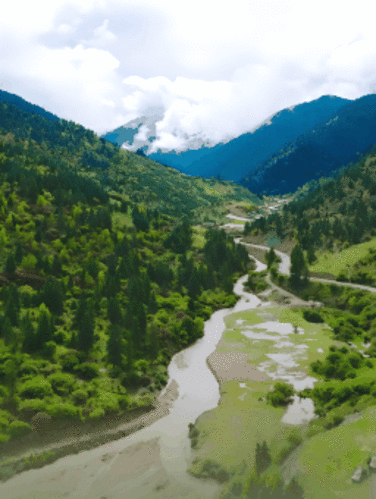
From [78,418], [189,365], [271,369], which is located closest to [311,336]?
[271,369]

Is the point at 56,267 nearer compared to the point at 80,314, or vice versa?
the point at 80,314

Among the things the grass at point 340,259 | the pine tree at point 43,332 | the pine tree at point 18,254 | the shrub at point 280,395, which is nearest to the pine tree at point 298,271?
the grass at point 340,259

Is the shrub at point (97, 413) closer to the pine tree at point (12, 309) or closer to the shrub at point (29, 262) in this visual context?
the pine tree at point (12, 309)

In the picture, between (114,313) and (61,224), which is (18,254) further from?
(114,313)

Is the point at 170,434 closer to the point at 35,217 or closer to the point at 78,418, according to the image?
the point at 78,418

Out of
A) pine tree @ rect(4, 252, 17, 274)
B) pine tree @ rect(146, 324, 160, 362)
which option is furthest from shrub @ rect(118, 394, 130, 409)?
pine tree @ rect(4, 252, 17, 274)

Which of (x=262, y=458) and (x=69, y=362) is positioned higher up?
(x=69, y=362)

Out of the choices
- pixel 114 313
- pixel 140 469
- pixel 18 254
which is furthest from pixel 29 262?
pixel 140 469
